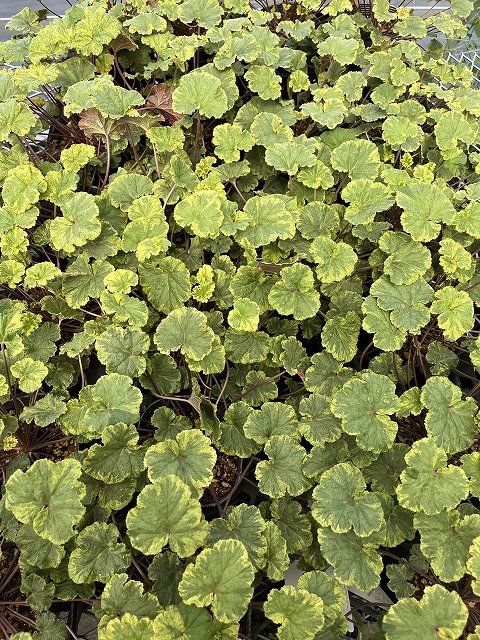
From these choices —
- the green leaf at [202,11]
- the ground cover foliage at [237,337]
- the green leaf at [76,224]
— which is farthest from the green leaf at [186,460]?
the green leaf at [202,11]

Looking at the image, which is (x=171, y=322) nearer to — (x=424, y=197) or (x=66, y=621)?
(x=66, y=621)

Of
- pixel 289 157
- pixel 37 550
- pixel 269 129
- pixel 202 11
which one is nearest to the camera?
pixel 37 550

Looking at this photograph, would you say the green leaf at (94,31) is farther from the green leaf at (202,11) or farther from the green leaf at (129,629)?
the green leaf at (129,629)

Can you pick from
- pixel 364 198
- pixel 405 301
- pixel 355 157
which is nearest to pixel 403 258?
pixel 405 301

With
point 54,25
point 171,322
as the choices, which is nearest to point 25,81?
point 54,25

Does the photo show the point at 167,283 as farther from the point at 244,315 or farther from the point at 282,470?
the point at 282,470

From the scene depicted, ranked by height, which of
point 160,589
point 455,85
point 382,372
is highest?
point 455,85

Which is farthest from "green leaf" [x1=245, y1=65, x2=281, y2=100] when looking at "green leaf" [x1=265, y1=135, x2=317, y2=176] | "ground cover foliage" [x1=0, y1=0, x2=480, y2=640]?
"green leaf" [x1=265, y1=135, x2=317, y2=176]
